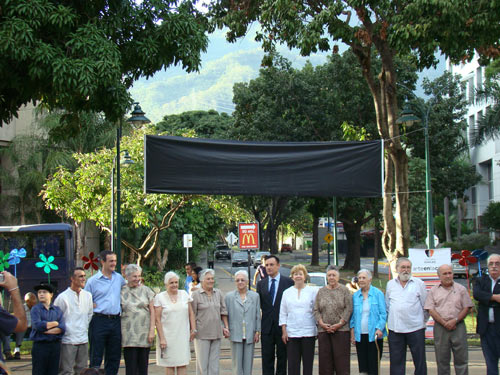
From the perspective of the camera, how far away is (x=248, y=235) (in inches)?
982

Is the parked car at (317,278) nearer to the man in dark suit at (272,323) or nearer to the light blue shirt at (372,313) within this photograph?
the man in dark suit at (272,323)

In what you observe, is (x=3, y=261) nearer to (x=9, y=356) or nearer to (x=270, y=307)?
(x=9, y=356)

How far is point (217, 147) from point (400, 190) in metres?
6.41

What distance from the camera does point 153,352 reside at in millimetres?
14945

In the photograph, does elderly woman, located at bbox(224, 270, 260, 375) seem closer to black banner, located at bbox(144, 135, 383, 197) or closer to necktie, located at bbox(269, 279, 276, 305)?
necktie, located at bbox(269, 279, 276, 305)

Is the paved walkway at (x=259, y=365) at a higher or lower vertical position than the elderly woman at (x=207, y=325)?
lower

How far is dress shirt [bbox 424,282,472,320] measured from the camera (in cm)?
927

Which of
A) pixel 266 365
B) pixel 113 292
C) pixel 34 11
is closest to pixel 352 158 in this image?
pixel 266 365

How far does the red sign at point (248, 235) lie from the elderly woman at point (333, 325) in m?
15.3

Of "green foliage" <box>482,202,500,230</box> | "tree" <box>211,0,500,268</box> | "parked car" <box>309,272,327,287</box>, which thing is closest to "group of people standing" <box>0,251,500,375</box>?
"tree" <box>211,0,500,268</box>

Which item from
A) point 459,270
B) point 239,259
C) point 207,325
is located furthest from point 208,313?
point 239,259

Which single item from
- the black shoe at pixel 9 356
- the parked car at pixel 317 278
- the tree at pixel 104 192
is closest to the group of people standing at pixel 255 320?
the black shoe at pixel 9 356

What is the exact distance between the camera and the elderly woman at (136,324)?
29.7ft

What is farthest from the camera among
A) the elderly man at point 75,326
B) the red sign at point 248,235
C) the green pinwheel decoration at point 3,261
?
the red sign at point 248,235
